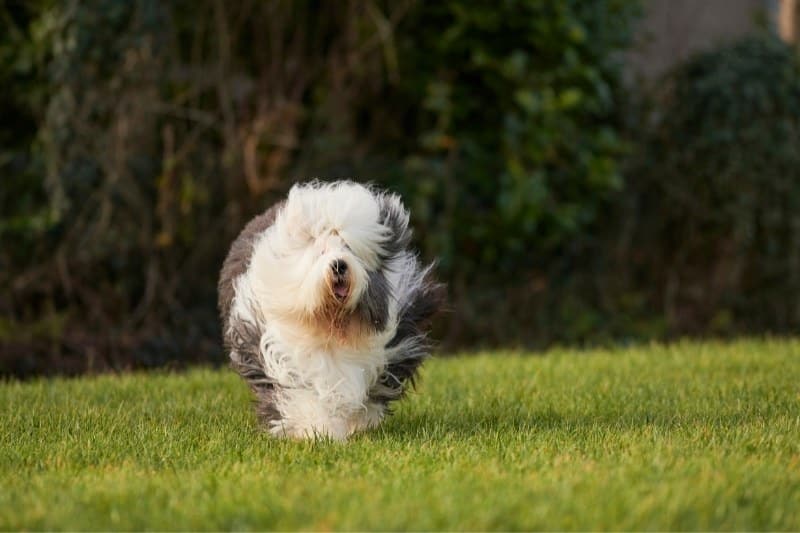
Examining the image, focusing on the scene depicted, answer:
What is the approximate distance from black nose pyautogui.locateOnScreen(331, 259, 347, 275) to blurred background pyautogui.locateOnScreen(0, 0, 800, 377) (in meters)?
5.02

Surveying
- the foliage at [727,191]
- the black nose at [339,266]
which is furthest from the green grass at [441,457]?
the foliage at [727,191]

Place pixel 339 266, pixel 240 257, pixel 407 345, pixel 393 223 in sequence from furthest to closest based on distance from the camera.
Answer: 1. pixel 240 257
2. pixel 407 345
3. pixel 393 223
4. pixel 339 266

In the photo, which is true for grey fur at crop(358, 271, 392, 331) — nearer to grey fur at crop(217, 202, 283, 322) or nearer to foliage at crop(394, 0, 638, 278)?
grey fur at crop(217, 202, 283, 322)

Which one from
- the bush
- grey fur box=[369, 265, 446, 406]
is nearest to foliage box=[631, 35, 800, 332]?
the bush

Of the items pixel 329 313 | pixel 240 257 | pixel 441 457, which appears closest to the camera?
pixel 441 457

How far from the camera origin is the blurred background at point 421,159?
11.2 meters

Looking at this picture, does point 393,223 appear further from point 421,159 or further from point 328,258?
point 421,159

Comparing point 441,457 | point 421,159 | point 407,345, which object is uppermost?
point 421,159

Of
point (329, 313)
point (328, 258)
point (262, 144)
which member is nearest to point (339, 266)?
point (328, 258)

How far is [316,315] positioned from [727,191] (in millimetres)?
7542

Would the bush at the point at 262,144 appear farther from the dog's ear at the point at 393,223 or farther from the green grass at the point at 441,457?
the dog's ear at the point at 393,223

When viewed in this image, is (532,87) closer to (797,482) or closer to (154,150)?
Answer: (154,150)

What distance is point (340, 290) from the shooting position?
596 cm

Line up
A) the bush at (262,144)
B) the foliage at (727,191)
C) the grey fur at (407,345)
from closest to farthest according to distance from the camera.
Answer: the grey fur at (407,345)
the bush at (262,144)
the foliage at (727,191)
